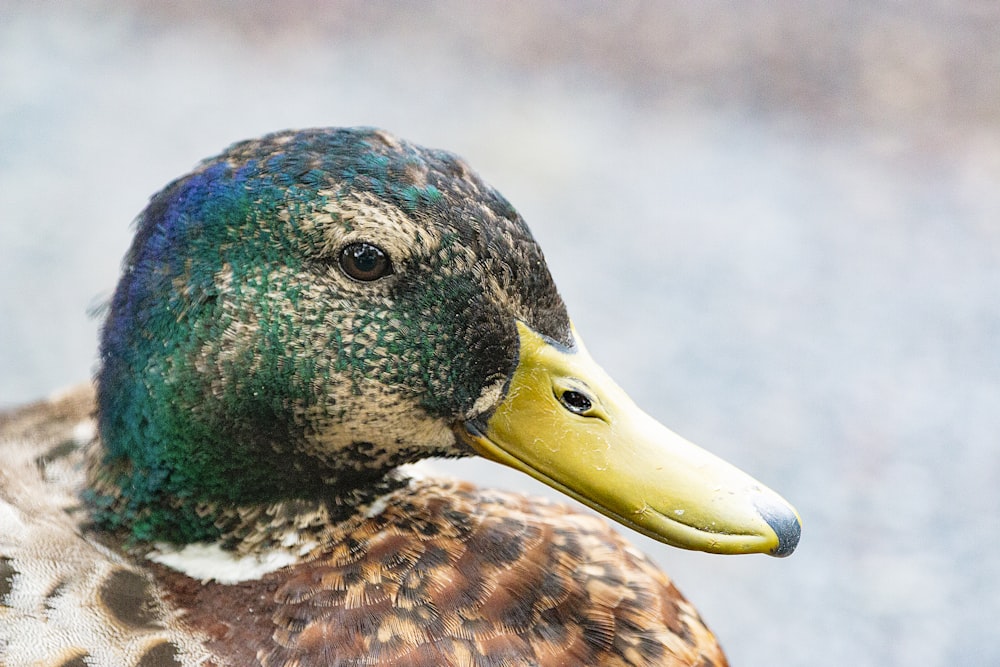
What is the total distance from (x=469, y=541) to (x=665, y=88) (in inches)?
147

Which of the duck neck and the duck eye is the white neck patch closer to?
the duck neck

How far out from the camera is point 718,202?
165 inches

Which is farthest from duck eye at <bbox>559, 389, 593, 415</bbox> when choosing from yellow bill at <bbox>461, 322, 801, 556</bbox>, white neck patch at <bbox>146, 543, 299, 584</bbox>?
white neck patch at <bbox>146, 543, 299, 584</bbox>

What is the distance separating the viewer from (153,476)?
1.29 m

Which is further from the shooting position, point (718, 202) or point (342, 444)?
point (718, 202)

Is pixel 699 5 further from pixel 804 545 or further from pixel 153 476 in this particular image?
pixel 153 476

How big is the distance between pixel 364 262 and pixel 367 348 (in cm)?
10

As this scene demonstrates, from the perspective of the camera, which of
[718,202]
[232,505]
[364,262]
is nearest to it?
[364,262]

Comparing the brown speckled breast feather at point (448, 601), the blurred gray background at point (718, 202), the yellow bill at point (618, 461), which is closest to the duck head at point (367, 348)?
the yellow bill at point (618, 461)

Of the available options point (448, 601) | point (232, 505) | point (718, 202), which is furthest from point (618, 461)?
point (718, 202)

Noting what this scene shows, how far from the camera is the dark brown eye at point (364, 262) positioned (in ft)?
3.83

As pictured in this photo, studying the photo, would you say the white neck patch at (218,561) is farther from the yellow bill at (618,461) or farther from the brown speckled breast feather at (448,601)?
the yellow bill at (618,461)

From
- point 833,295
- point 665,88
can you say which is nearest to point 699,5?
point 665,88

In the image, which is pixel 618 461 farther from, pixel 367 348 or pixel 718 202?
pixel 718 202
